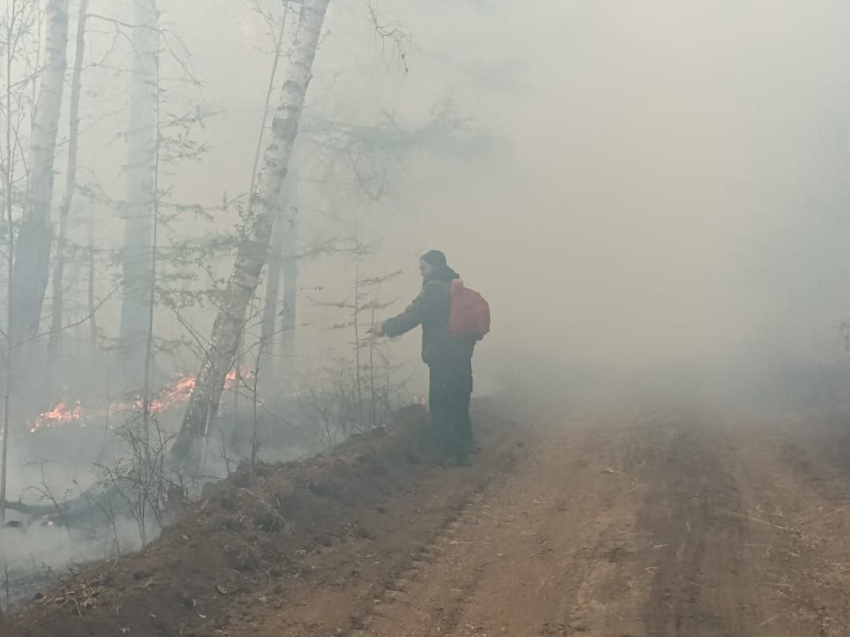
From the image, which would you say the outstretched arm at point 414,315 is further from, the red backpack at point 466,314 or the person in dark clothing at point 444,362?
the red backpack at point 466,314

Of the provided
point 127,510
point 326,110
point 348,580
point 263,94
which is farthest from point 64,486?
point 263,94

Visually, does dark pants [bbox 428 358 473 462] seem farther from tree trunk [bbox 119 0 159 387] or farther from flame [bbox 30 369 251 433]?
tree trunk [bbox 119 0 159 387]

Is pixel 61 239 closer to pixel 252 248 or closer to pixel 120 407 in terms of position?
pixel 120 407

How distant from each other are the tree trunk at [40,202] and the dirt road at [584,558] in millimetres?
5901

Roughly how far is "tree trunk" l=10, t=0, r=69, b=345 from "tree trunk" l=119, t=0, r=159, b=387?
2.31 metres

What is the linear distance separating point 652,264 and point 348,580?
117ft

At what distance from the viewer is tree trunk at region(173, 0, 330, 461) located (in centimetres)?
935

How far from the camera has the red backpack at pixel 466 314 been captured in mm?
9367

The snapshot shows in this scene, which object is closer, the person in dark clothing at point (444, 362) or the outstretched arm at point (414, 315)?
the outstretched arm at point (414, 315)

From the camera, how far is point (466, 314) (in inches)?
368

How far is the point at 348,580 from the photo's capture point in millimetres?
5633

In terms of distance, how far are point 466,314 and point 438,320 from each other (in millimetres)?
359

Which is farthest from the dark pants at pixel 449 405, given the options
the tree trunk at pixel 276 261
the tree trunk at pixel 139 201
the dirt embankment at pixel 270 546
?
the tree trunk at pixel 276 261

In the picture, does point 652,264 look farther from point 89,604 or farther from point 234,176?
point 89,604
